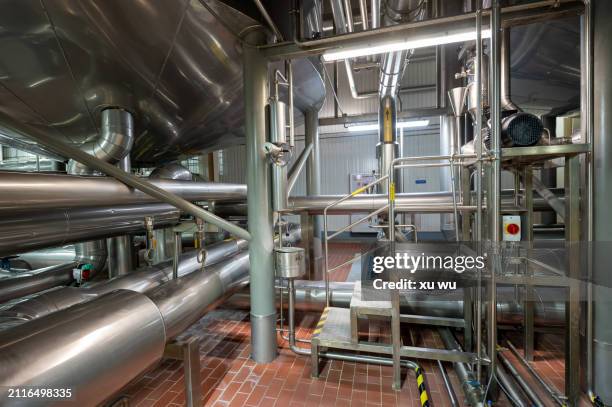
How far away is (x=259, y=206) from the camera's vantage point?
253 centimetres

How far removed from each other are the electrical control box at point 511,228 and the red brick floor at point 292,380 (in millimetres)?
1216

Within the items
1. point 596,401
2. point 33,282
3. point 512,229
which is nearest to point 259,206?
point 512,229

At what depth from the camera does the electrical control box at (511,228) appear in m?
1.92

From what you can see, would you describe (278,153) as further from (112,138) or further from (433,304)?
(433,304)

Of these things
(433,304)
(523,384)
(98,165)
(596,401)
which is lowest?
(523,384)

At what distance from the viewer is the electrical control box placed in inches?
75.4

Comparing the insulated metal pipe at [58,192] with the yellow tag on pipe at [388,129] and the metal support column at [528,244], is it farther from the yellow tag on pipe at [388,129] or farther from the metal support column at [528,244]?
the yellow tag on pipe at [388,129]

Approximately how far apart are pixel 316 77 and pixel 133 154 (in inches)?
117

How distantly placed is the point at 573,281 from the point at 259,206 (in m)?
2.36

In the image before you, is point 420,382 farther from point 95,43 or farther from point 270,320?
point 95,43

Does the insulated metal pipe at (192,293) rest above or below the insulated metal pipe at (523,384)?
above

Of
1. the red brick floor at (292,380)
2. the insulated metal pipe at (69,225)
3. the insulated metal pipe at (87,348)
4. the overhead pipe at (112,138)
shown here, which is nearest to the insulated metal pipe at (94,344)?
the insulated metal pipe at (87,348)

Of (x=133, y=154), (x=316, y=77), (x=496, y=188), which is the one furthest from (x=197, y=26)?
A: (x=133, y=154)

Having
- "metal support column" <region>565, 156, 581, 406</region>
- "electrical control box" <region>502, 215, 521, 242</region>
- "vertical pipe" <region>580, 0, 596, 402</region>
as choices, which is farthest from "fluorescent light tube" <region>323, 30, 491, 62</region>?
"electrical control box" <region>502, 215, 521, 242</region>
